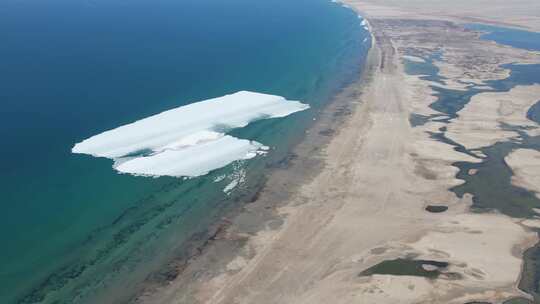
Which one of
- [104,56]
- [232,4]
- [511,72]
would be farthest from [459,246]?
[232,4]

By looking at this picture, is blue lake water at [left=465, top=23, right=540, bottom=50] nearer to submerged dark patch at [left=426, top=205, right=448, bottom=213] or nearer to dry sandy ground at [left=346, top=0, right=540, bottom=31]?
dry sandy ground at [left=346, top=0, right=540, bottom=31]

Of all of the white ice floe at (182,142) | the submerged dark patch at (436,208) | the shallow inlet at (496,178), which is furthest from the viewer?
the white ice floe at (182,142)

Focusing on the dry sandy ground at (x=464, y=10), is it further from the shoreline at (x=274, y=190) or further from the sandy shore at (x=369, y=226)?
the shoreline at (x=274, y=190)

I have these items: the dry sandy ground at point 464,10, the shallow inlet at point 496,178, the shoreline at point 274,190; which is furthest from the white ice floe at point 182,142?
the dry sandy ground at point 464,10

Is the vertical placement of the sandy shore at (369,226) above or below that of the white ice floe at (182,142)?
below

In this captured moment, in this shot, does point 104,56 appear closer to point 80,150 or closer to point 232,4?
point 80,150

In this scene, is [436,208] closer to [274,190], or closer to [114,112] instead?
[274,190]
